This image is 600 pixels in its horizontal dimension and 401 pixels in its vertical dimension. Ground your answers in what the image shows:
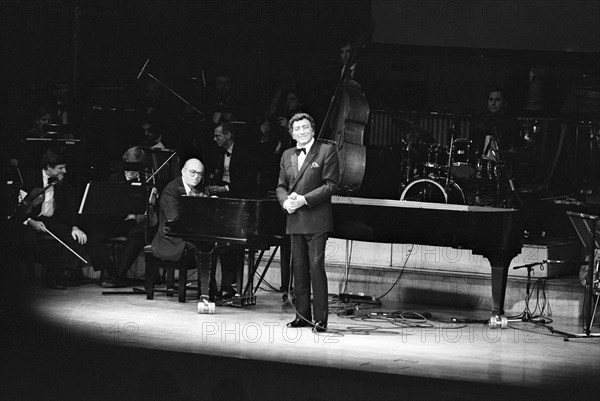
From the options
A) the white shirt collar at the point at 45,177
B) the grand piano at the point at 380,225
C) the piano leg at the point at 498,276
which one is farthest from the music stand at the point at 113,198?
the piano leg at the point at 498,276

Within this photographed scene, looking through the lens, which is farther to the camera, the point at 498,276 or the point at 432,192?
the point at 432,192

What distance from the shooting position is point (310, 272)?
26.4ft

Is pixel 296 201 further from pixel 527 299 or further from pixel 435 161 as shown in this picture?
pixel 435 161

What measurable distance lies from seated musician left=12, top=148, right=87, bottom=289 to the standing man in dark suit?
2830 millimetres

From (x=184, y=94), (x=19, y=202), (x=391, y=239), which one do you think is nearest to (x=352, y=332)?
(x=391, y=239)

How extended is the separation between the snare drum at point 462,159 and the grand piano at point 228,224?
297 cm

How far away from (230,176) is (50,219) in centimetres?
168

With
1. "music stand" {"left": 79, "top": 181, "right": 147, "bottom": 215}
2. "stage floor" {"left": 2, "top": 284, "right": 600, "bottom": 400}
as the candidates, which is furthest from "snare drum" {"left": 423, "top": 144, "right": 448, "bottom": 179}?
"music stand" {"left": 79, "top": 181, "right": 147, "bottom": 215}

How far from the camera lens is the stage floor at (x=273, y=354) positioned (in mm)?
Answer: 6230

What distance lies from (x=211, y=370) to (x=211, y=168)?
4348mm

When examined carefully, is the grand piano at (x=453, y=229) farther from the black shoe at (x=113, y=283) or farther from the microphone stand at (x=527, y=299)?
the black shoe at (x=113, y=283)

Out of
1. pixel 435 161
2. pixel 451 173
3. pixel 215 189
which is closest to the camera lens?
pixel 215 189

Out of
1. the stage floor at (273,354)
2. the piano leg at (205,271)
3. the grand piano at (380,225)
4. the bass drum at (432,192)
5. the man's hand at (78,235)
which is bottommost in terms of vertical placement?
the stage floor at (273,354)

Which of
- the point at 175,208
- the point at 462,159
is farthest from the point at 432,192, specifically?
the point at 175,208
